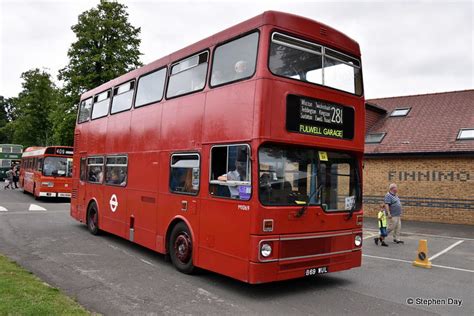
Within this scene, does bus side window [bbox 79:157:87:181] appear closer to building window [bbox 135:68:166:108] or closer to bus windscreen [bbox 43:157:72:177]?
building window [bbox 135:68:166:108]

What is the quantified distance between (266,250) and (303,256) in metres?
0.76

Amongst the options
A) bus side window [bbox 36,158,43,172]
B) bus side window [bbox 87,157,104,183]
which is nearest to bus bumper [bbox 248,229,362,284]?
bus side window [bbox 87,157,104,183]

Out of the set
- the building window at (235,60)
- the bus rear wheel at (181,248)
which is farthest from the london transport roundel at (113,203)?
the building window at (235,60)

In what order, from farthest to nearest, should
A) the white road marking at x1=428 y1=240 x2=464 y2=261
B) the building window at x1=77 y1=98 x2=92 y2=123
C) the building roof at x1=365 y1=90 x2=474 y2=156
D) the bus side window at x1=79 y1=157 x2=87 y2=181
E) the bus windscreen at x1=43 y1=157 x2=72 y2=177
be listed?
the bus windscreen at x1=43 y1=157 x2=72 y2=177
the building roof at x1=365 y1=90 x2=474 y2=156
the building window at x1=77 y1=98 x2=92 y2=123
the bus side window at x1=79 y1=157 x2=87 y2=181
the white road marking at x1=428 y1=240 x2=464 y2=261

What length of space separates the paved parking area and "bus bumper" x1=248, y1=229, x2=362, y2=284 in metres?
0.38

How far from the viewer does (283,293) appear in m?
6.36

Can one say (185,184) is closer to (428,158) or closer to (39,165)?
(428,158)

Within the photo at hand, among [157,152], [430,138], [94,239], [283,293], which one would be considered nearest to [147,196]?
[157,152]

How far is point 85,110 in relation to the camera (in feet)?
42.2

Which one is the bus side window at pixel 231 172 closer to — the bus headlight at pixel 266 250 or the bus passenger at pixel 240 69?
the bus headlight at pixel 266 250

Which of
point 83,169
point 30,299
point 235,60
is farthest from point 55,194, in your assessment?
point 235,60

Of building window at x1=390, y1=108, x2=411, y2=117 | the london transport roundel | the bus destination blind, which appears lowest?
the london transport roundel

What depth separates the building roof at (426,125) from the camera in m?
17.5

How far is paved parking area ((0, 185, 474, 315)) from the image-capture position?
568 cm
